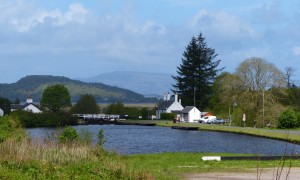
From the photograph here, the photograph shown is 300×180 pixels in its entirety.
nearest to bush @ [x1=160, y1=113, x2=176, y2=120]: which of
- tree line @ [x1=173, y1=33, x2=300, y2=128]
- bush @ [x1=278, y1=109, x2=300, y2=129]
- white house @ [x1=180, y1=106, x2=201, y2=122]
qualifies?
white house @ [x1=180, y1=106, x2=201, y2=122]

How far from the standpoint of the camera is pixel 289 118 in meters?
69.7

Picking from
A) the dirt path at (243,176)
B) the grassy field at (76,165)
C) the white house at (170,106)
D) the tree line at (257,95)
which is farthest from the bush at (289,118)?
the white house at (170,106)

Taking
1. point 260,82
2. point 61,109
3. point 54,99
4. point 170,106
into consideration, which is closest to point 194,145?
point 260,82

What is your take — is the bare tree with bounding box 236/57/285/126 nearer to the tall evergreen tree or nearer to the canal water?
the canal water

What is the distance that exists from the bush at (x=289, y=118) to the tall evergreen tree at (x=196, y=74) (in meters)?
52.2

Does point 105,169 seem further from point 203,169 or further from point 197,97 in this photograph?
point 197,97

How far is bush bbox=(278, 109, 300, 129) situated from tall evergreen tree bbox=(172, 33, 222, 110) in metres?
52.2

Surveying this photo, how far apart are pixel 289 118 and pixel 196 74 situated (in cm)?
5693

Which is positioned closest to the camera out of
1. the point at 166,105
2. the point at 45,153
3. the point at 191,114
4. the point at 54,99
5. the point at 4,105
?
the point at 45,153

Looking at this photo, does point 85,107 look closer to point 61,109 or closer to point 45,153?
point 61,109

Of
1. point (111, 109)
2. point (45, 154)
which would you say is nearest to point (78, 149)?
point (45, 154)

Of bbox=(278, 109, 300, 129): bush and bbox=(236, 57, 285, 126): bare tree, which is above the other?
bbox=(236, 57, 285, 126): bare tree

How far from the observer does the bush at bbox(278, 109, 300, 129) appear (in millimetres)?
69188

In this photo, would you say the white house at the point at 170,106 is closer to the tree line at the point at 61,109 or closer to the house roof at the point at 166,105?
the house roof at the point at 166,105
